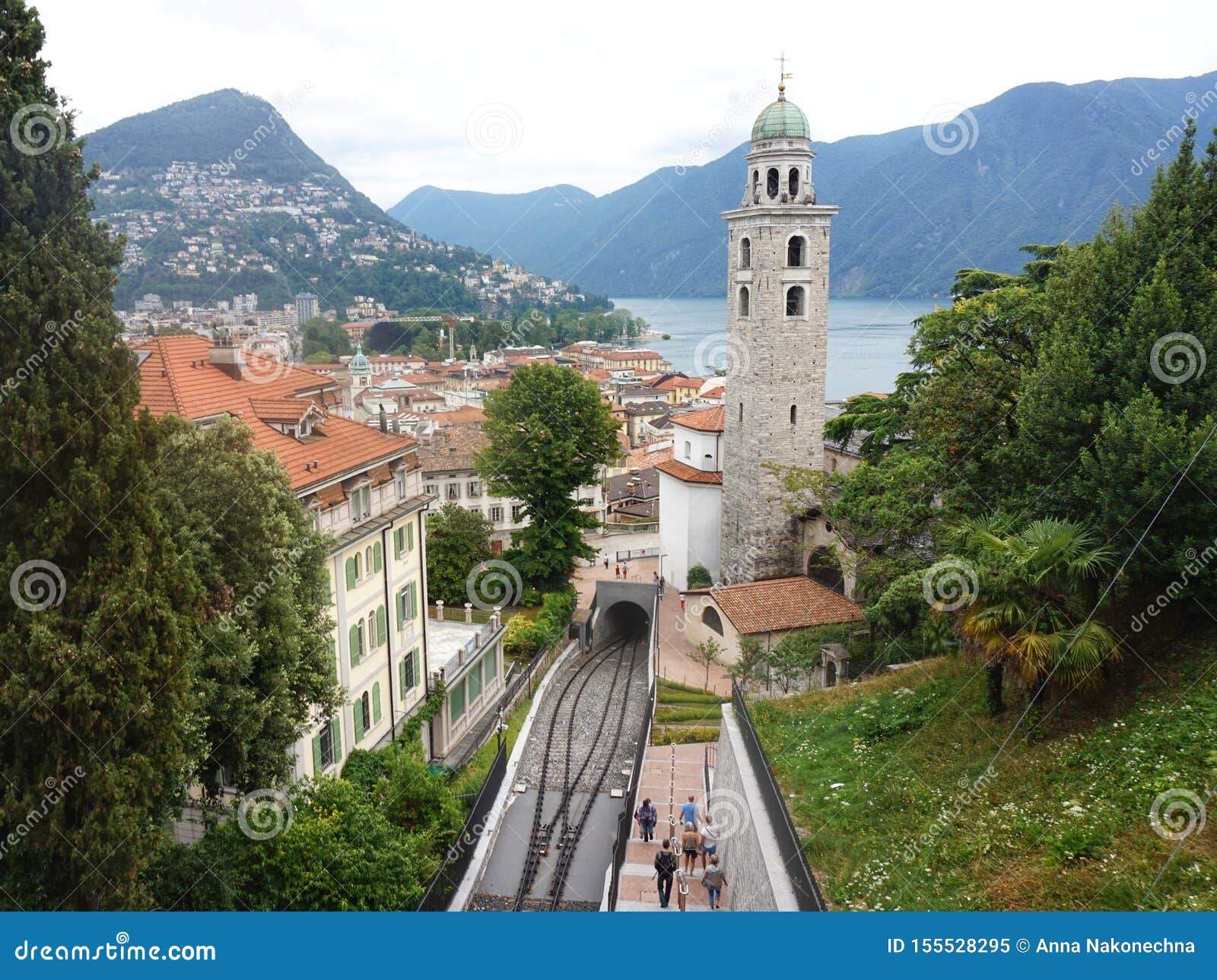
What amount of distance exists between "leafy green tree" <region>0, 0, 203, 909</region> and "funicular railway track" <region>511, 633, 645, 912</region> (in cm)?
964

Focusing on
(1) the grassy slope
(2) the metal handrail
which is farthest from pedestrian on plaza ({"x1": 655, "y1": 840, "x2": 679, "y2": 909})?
(1) the grassy slope

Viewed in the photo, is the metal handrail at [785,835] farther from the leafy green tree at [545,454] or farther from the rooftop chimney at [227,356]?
the leafy green tree at [545,454]

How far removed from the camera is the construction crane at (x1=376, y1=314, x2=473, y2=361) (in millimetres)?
132938

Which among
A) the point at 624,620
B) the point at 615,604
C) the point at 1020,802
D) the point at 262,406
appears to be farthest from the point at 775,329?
the point at 1020,802

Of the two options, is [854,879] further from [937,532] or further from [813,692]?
[937,532]

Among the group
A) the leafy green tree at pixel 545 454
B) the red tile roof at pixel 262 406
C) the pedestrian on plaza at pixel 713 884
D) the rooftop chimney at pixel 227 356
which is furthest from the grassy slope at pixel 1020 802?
the leafy green tree at pixel 545 454

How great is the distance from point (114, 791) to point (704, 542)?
102 ft

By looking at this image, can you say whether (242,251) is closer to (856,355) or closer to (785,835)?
(856,355)

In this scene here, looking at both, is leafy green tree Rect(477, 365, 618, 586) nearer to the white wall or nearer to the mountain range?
the white wall

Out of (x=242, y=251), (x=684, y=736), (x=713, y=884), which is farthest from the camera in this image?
(x=242, y=251)

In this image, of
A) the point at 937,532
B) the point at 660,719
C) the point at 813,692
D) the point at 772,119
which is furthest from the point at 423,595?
the point at 772,119

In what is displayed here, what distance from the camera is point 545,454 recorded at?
117 ft

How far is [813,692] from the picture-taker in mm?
17672

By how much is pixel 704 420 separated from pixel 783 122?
11.9 meters
